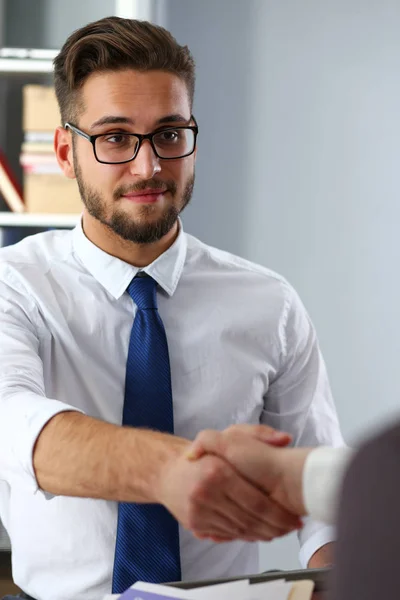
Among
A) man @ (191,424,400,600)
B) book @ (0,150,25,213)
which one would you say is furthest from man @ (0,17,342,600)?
man @ (191,424,400,600)

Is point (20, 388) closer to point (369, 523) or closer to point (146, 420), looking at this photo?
point (146, 420)

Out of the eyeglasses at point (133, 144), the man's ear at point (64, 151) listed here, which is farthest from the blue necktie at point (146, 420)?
the man's ear at point (64, 151)

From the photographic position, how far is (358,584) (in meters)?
0.49

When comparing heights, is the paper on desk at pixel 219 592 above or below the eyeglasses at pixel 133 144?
below

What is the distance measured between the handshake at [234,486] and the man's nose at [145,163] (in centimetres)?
72

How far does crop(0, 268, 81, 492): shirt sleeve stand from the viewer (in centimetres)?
134

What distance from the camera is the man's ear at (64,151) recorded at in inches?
77.2

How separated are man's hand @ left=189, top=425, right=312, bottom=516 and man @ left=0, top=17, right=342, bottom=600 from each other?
1.43 feet

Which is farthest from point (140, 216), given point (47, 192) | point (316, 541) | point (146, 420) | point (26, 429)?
point (47, 192)

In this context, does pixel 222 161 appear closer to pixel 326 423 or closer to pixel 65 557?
pixel 326 423

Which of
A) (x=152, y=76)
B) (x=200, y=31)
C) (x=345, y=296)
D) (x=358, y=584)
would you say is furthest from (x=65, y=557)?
(x=200, y=31)

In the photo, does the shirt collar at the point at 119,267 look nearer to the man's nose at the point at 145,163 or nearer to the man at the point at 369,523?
the man's nose at the point at 145,163

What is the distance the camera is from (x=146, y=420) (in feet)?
5.39

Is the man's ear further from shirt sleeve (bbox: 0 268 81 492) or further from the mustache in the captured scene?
shirt sleeve (bbox: 0 268 81 492)
